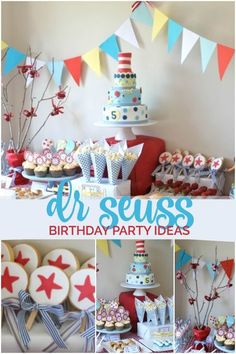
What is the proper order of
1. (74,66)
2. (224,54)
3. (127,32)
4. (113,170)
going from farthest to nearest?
(74,66) → (127,32) → (224,54) → (113,170)

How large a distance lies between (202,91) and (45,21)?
661mm

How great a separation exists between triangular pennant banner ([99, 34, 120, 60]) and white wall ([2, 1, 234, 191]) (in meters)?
0.03

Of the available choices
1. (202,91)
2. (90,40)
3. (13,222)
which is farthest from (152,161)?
(13,222)

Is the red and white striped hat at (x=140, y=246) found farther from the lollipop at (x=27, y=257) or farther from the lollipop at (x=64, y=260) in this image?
the lollipop at (x=27, y=257)

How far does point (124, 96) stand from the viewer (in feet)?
7.31

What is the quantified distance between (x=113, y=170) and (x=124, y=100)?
0.26 m

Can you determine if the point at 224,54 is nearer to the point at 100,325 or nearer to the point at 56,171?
the point at 56,171

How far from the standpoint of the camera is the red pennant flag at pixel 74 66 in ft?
8.07

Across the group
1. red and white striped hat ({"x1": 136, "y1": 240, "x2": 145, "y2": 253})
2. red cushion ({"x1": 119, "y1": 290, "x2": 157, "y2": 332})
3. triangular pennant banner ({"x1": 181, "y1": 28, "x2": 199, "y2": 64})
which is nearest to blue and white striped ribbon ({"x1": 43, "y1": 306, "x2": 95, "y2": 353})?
red cushion ({"x1": 119, "y1": 290, "x2": 157, "y2": 332})

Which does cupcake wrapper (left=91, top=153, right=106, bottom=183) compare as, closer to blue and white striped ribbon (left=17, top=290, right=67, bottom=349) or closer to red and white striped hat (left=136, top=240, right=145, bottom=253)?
red and white striped hat (left=136, top=240, right=145, bottom=253)

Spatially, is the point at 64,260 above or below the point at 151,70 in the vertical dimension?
below

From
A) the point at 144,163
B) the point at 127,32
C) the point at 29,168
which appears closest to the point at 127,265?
the point at 144,163

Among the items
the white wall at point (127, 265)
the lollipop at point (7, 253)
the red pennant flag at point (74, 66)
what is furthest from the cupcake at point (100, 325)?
the red pennant flag at point (74, 66)

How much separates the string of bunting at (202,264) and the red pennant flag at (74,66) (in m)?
0.74
